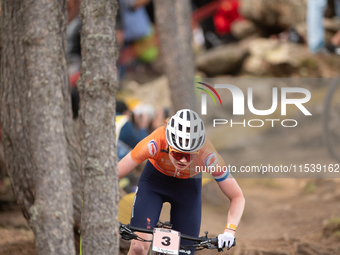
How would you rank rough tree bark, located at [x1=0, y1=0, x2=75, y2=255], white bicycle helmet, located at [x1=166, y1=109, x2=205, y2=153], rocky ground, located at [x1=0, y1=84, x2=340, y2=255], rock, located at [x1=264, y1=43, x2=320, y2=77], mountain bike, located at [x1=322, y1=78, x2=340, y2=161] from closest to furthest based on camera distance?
1. rough tree bark, located at [x1=0, y1=0, x2=75, y2=255]
2. white bicycle helmet, located at [x1=166, y1=109, x2=205, y2=153]
3. rocky ground, located at [x1=0, y1=84, x2=340, y2=255]
4. mountain bike, located at [x1=322, y1=78, x2=340, y2=161]
5. rock, located at [x1=264, y1=43, x2=320, y2=77]

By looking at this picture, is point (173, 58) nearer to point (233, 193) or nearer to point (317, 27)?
point (317, 27)

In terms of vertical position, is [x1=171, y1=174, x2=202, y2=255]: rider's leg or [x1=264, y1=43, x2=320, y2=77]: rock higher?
[x1=264, y1=43, x2=320, y2=77]: rock

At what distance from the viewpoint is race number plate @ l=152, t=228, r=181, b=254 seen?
2.83 m

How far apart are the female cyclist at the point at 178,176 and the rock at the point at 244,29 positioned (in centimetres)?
1160

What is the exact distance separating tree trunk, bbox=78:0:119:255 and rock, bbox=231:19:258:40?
12254 millimetres

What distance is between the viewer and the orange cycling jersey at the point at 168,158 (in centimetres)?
321

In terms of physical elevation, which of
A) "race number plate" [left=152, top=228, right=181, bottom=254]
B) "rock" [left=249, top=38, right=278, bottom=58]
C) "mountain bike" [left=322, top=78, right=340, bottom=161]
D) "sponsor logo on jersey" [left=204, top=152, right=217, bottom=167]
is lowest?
"race number plate" [left=152, top=228, right=181, bottom=254]

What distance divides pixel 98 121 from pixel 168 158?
1.01 m

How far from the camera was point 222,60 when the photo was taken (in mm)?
12523

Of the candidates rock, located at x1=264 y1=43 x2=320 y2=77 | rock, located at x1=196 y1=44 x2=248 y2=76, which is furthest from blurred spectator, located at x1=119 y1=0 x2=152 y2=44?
rock, located at x1=264 y1=43 x2=320 y2=77

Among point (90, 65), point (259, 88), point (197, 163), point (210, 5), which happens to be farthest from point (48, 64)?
point (210, 5)

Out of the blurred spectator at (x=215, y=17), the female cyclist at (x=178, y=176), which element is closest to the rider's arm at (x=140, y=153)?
the female cyclist at (x=178, y=176)

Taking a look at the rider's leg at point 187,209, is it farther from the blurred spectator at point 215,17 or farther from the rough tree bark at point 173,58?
the blurred spectator at point 215,17

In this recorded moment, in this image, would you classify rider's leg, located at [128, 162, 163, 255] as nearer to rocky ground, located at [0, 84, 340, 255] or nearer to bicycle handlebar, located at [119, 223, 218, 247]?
bicycle handlebar, located at [119, 223, 218, 247]
